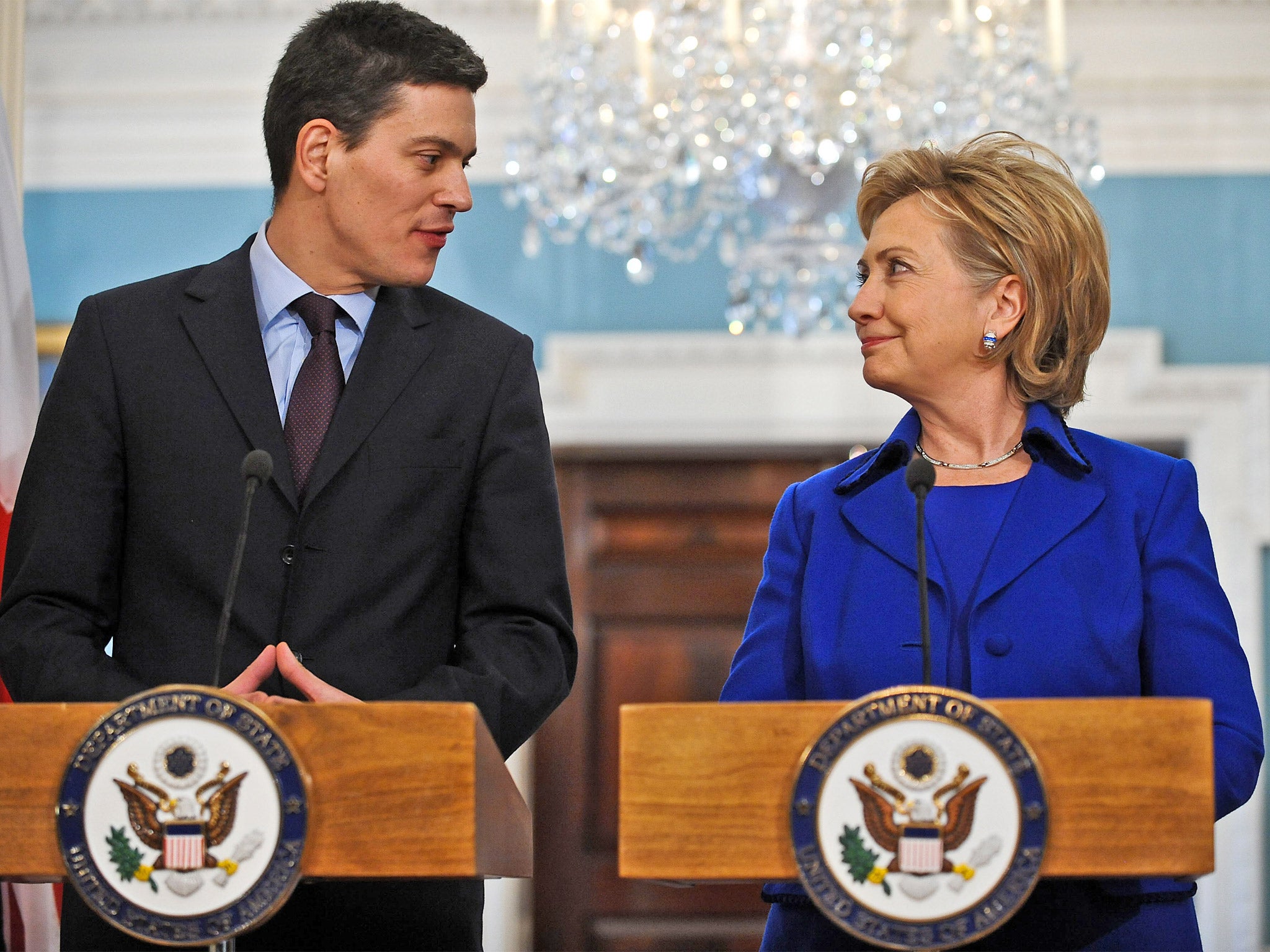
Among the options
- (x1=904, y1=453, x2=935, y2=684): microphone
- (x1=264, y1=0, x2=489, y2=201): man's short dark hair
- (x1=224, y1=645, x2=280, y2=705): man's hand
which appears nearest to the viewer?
(x1=904, y1=453, x2=935, y2=684): microphone

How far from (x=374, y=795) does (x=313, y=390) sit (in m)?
0.66

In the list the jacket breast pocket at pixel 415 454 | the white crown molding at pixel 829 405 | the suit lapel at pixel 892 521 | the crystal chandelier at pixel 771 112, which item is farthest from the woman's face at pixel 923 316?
the white crown molding at pixel 829 405

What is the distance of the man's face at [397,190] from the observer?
1798 mm

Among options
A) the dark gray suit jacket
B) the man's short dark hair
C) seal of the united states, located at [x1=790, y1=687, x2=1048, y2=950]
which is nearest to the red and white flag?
the dark gray suit jacket

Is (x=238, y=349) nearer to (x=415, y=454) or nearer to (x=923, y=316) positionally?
(x=415, y=454)

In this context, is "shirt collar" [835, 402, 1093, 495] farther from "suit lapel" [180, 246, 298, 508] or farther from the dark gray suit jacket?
"suit lapel" [180, 246, 298, 508]

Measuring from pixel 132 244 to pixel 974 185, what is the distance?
3.14 metres

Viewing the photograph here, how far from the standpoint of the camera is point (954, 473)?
182cm

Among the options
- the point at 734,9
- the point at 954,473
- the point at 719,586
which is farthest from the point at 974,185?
the point at 719,586

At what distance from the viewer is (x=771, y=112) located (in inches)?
131

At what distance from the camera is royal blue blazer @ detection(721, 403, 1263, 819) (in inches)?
63.2

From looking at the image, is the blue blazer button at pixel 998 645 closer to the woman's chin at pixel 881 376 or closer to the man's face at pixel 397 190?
the woman's chin at pixel 881 376

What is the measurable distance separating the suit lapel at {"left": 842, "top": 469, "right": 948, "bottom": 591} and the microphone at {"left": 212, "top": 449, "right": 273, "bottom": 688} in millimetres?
656

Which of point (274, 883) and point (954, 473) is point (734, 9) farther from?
point (274, 883)
